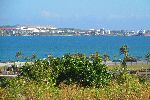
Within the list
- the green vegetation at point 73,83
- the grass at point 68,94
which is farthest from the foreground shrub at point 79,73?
the grass at point 68,94

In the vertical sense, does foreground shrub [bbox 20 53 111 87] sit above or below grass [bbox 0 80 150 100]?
below

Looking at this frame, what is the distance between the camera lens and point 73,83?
1703 centimetres

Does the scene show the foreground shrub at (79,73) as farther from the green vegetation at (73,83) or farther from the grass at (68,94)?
the grass at (68,94)

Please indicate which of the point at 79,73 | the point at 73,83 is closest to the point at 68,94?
the point at 73,83

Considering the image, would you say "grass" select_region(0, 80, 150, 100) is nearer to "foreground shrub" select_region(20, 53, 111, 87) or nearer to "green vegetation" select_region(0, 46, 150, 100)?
"green vegetation" select_region(0, 46, 150, 100)

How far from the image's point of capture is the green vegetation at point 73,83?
10.5 meters

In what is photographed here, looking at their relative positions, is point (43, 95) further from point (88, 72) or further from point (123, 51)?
point (123, 51)

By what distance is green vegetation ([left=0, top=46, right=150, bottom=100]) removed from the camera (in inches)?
413

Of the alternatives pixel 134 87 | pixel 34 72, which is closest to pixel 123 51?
pixel 34 72

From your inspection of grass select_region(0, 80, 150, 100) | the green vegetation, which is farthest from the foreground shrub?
grass select_region(0, 80, 150, 100)

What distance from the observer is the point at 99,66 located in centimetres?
1873

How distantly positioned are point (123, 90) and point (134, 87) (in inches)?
26.0

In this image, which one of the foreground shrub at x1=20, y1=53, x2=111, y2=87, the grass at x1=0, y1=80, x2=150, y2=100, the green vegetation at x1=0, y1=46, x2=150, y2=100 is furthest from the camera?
the foreground shrub at x1=20, y1=53, x2=111, y2=87

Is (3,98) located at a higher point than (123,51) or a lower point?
higher
